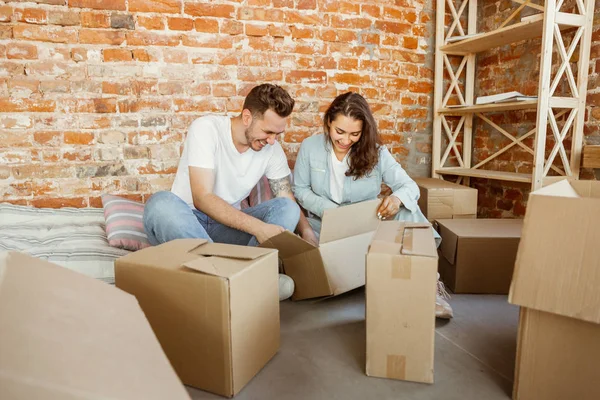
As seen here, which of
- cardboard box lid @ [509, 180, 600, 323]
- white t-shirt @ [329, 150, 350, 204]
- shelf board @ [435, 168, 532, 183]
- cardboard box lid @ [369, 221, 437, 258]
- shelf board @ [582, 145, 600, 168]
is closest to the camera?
cardboard box lid @ [509, 180, 600, 323]

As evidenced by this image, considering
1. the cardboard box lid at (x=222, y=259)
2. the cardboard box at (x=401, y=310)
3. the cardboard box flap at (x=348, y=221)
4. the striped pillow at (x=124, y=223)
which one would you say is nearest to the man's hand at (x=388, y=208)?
the cardboard box flap at (x=348, y=221)

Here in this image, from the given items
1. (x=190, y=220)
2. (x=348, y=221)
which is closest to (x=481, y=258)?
(x=348, y=221)

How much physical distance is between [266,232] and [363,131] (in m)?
0.79

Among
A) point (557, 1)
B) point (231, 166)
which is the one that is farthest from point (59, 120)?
point (557, 1)

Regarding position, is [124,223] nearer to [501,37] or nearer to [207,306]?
[207,306]

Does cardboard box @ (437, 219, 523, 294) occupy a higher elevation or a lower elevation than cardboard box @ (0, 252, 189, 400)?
lower

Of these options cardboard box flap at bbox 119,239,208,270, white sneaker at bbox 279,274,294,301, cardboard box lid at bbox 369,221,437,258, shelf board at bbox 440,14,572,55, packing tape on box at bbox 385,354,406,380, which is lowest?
packing tape on box at bbox 385,354,406,380

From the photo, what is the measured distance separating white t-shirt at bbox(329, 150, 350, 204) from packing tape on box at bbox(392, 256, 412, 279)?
1.03m

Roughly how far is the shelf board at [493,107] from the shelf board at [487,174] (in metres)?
0.39

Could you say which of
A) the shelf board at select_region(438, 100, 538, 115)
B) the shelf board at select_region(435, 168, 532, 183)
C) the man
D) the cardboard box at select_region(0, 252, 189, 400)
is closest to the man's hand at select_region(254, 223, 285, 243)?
the man

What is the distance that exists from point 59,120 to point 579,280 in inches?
97.1

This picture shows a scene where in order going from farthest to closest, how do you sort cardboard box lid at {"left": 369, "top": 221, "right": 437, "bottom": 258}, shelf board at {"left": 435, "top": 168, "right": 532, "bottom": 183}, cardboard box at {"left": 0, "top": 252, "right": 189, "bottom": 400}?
shelf board at {"left": 435, "top": 168, "right": 532, "bottom": 183} < cardboard box lid at {"left": 369, "top": 221, "right": 437, "bottom": 258} < cardboard box at {"left": 0, "top": 252, "right": 189, "bottom": 400}

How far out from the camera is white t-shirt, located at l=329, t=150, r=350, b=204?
2.15m

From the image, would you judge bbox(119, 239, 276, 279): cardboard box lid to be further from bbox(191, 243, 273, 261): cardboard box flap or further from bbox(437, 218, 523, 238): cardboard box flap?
bbox(437, 218, 523, 238): cardboard box flap
